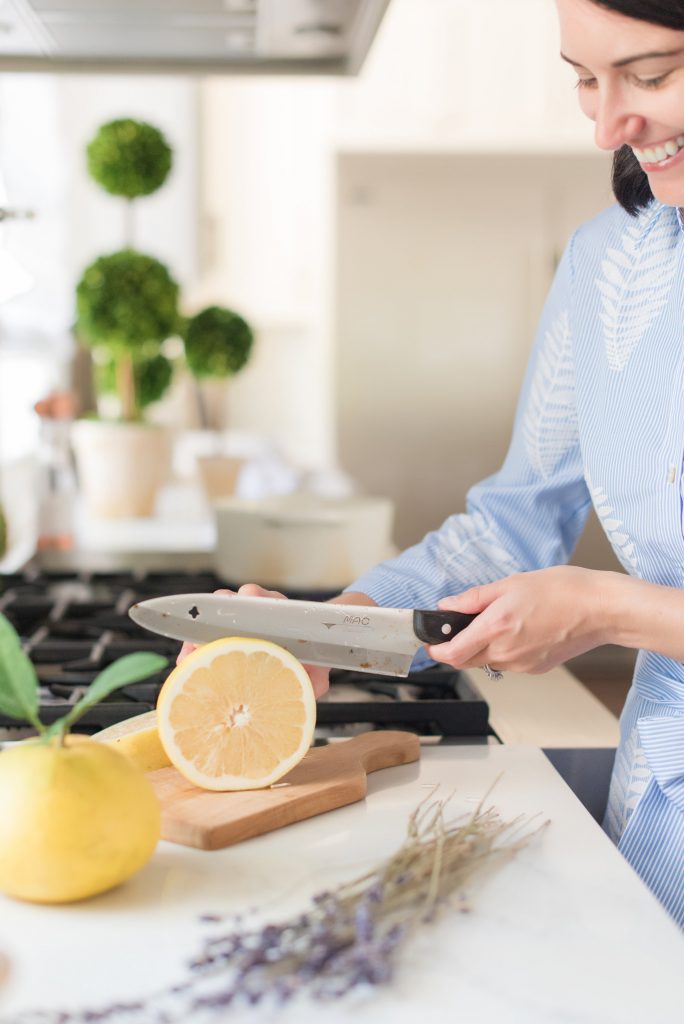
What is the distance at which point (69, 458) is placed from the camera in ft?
7.30

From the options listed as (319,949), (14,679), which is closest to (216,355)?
(14,679)

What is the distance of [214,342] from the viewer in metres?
2.64

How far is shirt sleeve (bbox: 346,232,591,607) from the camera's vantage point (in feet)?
3.92

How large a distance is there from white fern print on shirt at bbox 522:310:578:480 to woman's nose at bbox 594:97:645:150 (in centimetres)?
32

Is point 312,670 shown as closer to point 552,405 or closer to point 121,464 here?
point 552,405

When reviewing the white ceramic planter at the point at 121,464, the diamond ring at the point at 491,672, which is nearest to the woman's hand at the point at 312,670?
the diamond ring at the point at 491,672

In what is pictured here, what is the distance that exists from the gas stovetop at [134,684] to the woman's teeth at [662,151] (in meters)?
0.51

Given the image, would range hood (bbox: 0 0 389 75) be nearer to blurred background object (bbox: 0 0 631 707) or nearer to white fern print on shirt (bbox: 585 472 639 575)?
white fern print on shirt (bbox: 585 472 639 575)

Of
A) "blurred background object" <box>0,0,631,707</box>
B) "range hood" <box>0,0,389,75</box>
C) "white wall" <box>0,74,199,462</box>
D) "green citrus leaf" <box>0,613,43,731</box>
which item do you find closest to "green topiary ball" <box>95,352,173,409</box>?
"white wall" <box>0,74,199,462</box>

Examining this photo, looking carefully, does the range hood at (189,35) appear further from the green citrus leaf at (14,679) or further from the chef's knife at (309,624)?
the green citrus leaf at (14,679)

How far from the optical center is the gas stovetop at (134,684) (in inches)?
44.0

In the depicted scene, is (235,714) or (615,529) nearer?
(235,714)

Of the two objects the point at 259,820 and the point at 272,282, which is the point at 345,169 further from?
the point at 259,820

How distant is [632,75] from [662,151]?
7cm
